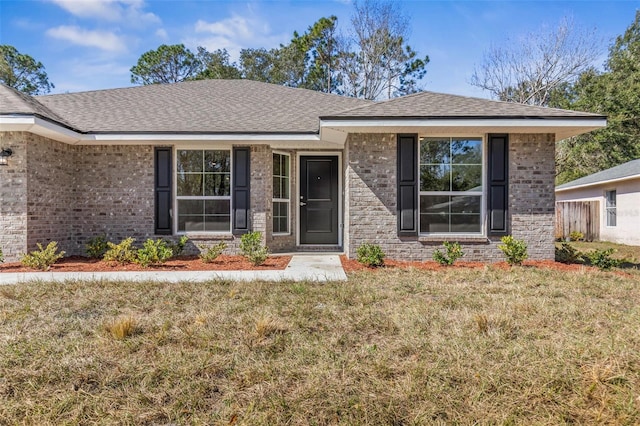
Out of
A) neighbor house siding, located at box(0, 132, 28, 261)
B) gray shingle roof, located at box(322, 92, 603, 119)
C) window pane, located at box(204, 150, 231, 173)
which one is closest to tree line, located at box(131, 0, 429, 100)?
gray shingle roof, located at box(322, 92, 603, 119)

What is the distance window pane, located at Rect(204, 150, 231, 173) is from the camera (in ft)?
29.3

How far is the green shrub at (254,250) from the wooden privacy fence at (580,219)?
14648 millimetres

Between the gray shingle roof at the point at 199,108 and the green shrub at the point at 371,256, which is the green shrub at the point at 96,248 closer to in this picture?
the gray shingle roof at the point at 199,108

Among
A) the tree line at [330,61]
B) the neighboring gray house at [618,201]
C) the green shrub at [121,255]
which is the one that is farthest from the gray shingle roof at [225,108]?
the tree line at [330,61]

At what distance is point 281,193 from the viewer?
9547mm

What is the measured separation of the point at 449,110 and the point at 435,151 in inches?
37.0

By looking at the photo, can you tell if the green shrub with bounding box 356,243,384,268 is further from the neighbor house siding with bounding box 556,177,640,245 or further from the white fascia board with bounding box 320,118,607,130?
the neighbor house siding with bounding box 556,177,640,245

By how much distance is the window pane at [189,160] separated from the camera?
8898 mm

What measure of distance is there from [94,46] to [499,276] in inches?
607

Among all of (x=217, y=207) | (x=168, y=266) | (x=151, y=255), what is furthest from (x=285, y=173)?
(x=151, y=255)

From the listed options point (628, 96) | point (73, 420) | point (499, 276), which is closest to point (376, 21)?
point (628, 96)

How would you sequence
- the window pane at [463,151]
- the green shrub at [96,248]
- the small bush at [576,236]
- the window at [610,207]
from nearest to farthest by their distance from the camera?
1. the window pane at [463,151]
2. the green shrub at [96,248]
3. the window at [610,207]
4. the small bush at [576,236]

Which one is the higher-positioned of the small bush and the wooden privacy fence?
the wooden privacy fence

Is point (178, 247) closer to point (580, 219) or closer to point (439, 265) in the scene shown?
point (439, 265)
